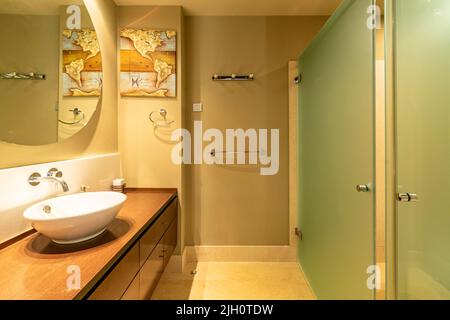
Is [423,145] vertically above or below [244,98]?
below

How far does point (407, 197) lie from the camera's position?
1004 millimetres

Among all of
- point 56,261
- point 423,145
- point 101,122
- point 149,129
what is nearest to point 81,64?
point 101,122

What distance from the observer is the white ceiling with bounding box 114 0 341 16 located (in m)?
1.92

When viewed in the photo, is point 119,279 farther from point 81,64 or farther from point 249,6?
point 249,6

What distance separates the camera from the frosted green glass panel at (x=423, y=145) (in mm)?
851

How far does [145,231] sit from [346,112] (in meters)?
1.29

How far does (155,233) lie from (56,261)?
1.88 feet

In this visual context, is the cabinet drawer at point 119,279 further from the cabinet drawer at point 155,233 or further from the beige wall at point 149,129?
the beige wall at point 149,129

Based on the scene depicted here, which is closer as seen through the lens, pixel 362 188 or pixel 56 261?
pixel 56 261

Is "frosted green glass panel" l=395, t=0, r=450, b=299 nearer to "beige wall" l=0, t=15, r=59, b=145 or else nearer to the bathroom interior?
the bathroom interior

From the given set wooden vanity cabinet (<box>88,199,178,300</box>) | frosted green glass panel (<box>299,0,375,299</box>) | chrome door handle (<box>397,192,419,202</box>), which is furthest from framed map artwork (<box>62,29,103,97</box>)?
chrome door handle (<box>397,192,419,202</box>)

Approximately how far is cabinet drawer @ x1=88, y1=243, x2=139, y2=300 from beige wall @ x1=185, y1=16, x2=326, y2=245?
1.21m

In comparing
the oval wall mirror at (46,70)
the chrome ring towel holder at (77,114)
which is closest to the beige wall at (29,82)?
the oval wall mirror at (46,70)

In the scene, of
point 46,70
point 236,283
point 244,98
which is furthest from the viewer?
point 244,98
